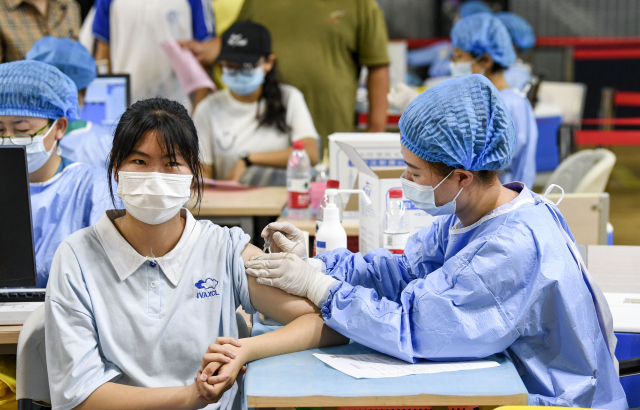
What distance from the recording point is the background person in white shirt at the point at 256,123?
137 inches

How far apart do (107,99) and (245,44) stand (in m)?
0.75

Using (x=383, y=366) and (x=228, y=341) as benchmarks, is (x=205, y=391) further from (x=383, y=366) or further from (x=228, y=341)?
(x=383, y=366)

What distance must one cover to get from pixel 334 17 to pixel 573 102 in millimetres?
3592

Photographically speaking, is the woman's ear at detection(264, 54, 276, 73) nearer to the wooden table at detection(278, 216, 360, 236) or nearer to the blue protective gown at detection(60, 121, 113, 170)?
the blue protective gown at detection(60, 121, 113, 170)

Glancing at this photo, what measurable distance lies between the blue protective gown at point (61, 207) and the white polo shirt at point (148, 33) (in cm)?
191

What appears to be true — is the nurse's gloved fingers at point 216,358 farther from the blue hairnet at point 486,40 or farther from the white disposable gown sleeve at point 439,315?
the blue hairnet at point 486,40

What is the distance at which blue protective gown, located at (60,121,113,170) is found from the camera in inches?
112

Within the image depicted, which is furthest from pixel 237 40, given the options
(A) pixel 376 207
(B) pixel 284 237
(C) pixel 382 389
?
(C) pixel 382 389

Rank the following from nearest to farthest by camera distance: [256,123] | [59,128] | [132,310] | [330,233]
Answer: [132,310] < [330,233] < [59,128] < [256,123]

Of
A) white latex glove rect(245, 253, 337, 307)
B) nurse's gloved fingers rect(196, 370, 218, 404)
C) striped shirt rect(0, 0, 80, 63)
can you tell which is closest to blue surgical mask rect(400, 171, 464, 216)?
white latex glove rect(245, 253, 337, 307)

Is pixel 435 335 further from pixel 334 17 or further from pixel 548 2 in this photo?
pixel 548 2

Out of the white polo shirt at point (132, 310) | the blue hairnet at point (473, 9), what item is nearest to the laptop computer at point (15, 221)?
the white polo shirt at point (132, 310)

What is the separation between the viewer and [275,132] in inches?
139

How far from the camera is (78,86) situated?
300 cm
